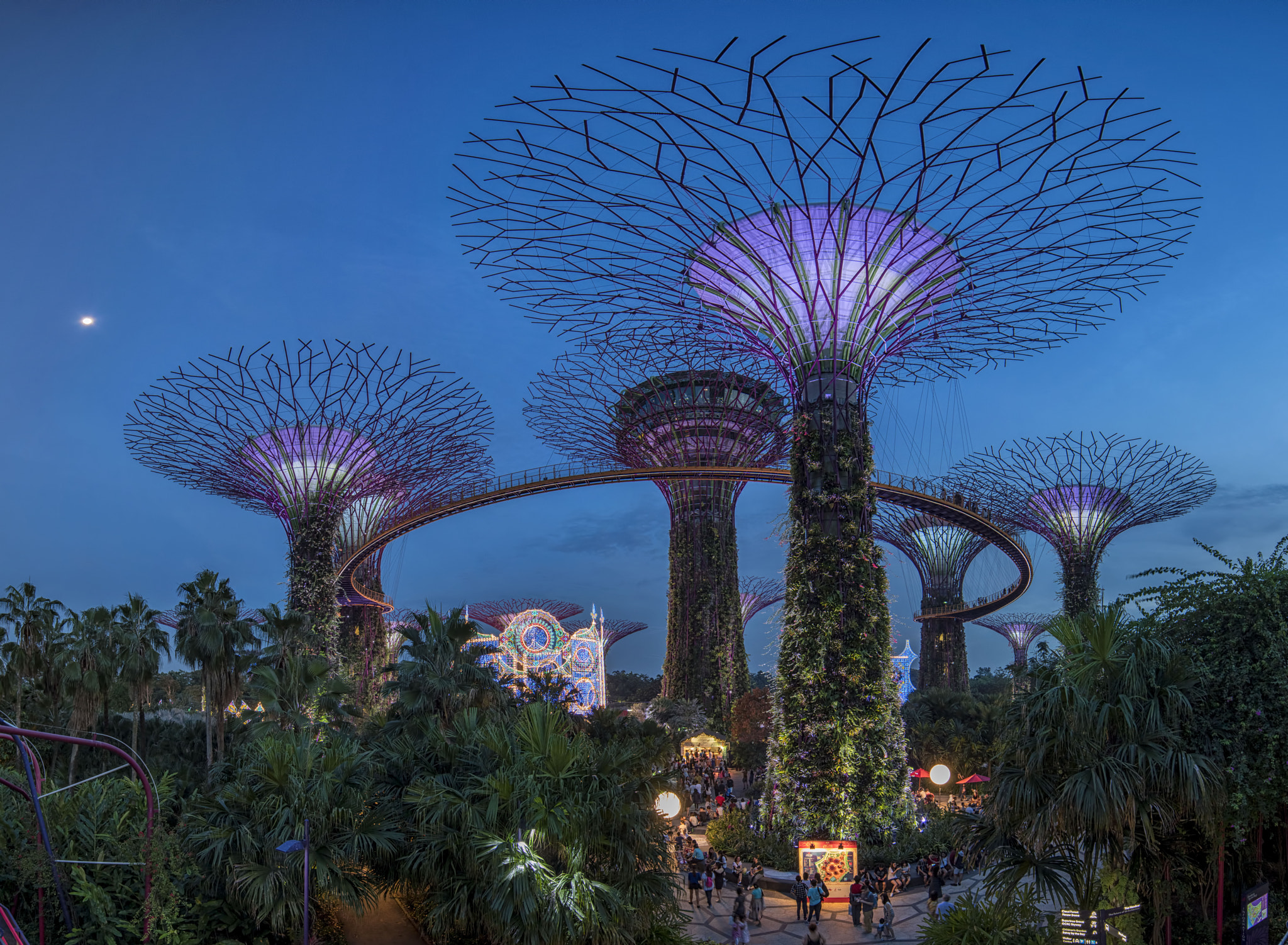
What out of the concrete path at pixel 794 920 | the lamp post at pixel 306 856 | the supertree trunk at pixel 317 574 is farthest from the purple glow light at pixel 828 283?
the supertree trunk at pixel 317 574

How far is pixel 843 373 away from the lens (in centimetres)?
2112

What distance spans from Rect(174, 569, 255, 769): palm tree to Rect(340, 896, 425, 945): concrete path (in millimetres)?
10863

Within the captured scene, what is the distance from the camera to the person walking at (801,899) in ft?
53.3

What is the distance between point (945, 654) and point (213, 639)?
44780 millimetres

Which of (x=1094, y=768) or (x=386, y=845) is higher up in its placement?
(x=1094, y=768)

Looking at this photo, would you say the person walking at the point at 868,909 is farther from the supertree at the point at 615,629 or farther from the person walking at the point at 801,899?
the supertree at the point at 615,629

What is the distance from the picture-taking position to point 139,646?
2750cm

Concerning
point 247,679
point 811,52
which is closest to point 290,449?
point 247,679

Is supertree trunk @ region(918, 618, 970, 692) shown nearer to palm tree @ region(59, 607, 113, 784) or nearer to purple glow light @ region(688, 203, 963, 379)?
purple glow light @ region(688, 203, 963, 379)

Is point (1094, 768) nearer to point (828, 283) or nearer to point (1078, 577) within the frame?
point (828, 283)

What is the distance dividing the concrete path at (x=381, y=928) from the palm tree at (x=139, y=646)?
16.1m

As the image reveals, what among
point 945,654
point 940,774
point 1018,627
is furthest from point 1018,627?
point 940,774

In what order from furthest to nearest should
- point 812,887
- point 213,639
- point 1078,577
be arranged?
1. point 1078,577
2. point 213,639
3. point 812,887

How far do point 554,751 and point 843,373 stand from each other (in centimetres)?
1259
